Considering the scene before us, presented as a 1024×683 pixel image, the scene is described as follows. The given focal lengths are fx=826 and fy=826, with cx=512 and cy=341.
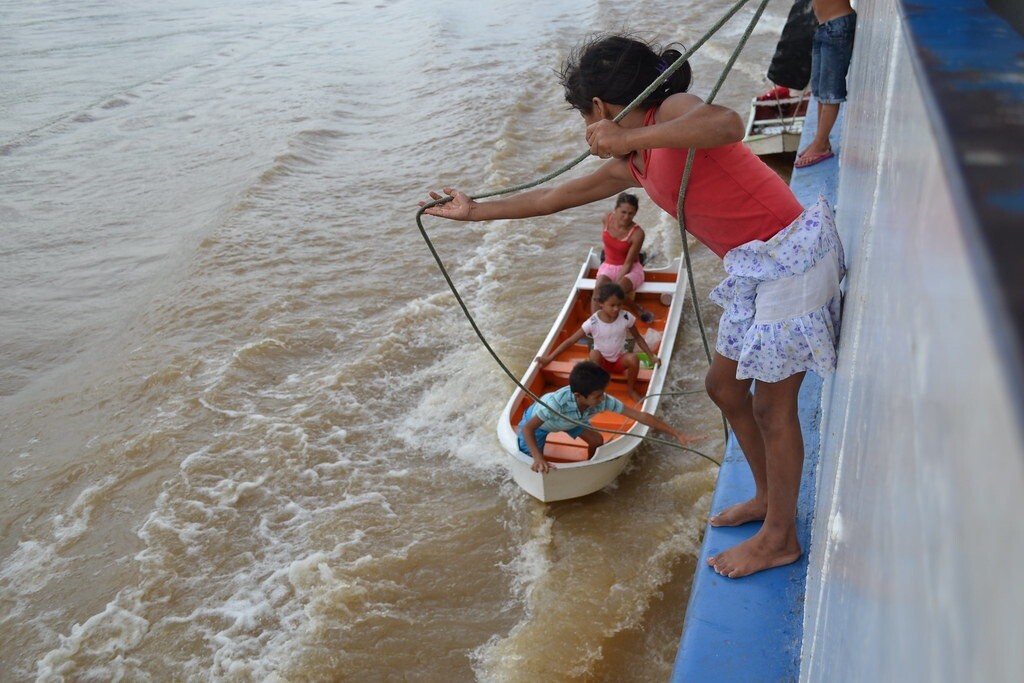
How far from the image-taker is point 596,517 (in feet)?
17.4

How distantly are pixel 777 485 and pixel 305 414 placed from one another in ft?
15.4

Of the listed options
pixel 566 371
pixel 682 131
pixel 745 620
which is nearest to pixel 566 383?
pixel 566 371

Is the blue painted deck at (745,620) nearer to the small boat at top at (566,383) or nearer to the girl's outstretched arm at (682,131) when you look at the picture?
the girl's outstretched arm at (682,131)

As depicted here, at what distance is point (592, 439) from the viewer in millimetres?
5035

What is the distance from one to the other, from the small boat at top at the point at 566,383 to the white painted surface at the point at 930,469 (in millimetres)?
3790

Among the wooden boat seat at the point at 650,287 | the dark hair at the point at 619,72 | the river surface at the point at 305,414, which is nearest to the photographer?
the dark hair at the point at 619,72

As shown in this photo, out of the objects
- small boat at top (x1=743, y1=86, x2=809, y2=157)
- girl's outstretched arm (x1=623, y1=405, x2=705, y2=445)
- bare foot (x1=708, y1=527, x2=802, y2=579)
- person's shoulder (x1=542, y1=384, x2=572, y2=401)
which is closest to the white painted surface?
bare foot (x1=708, y1=527, x2=802, y2=579)

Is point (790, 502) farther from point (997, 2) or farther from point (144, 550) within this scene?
point (144, 550)

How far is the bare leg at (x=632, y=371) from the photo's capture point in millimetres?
5875

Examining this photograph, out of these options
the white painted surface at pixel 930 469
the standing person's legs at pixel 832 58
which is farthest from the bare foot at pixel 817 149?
the white painted surface at pixel 930 469

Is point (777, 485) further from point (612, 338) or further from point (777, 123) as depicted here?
point (777, 123)

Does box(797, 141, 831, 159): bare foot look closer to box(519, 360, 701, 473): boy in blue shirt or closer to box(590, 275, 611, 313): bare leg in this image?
box(590, 275, 611, 313): bare leg

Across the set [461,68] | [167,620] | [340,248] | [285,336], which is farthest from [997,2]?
[461,68]

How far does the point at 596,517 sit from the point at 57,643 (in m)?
3.31
